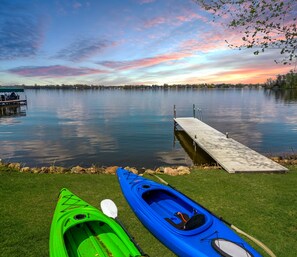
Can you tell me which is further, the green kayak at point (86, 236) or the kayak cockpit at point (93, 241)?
the kayak cockpit at point (93, 241)

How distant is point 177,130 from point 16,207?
26308 millimetres

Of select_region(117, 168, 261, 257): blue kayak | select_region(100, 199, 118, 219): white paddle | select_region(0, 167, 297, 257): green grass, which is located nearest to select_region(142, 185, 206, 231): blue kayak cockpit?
select_region(117, 168, 261, 257): blue kayak

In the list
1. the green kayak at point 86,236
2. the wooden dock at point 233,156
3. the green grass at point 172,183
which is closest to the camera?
the green kayak at point 86,236

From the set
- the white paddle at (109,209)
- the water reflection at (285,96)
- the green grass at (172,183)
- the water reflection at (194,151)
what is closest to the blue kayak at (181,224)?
the green grass at (172,183)

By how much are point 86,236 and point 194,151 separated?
1769 cm

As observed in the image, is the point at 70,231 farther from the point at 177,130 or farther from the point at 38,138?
the point at 177,130

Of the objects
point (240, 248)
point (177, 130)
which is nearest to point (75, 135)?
point (177, 130)

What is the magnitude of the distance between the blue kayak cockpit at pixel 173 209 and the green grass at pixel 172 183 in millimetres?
690

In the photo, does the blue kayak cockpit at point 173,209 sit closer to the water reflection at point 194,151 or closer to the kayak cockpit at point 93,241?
the kayak cockpit at point 93,241

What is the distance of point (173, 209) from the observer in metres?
7.45

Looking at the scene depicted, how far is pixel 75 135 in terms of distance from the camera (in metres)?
28.4

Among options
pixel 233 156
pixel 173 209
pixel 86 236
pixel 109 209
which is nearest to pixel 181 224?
pixel 173 209

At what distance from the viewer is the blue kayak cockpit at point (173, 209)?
19.8ft

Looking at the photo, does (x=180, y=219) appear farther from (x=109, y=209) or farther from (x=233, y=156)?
(x=233, y=156)
